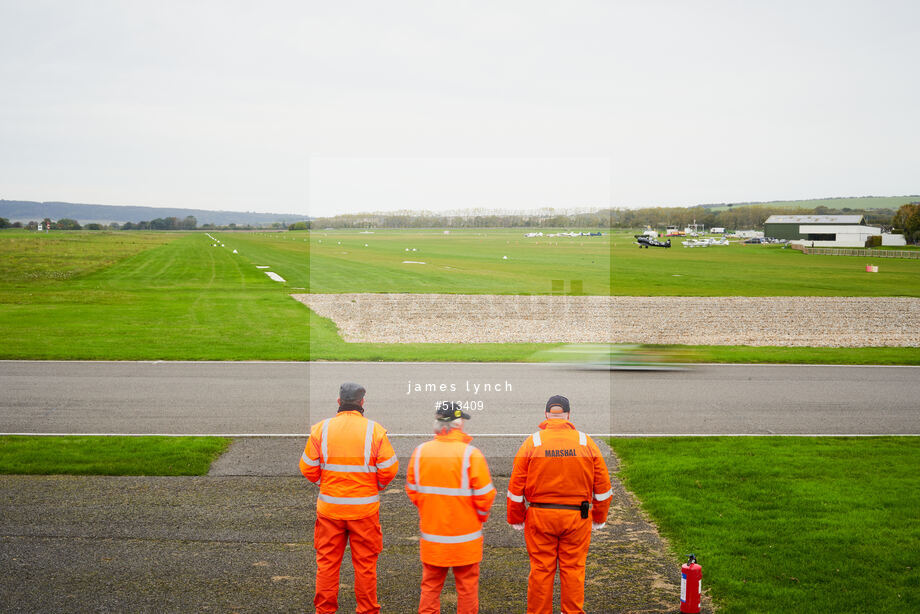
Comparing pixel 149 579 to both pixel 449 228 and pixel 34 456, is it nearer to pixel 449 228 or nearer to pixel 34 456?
pixel 34 456

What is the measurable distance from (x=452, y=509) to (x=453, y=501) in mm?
73

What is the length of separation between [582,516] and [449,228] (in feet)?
21.0

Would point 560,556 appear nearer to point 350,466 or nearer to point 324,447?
point 350,466

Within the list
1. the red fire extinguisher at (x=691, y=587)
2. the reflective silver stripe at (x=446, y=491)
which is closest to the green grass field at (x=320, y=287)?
the red fire extinguisher at (x=691, y=587)

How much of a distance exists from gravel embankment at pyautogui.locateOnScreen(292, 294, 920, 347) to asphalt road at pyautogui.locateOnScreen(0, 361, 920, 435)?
14.7 feet

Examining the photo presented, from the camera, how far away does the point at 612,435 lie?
1320 cm

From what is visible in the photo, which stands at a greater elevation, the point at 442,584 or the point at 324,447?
the point at 324,447

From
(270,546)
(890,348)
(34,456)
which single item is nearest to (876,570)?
(270,546)

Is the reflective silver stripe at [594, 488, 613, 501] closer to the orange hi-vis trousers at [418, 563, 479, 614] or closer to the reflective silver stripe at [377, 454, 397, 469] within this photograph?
the orange hi-vis trousers at [418, 563, 479, 614]

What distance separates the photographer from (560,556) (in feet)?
20.3

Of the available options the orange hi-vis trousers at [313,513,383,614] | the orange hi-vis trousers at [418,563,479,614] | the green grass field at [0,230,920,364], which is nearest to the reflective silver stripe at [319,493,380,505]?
the orange hi-vis trousers at [313,513,383,614]

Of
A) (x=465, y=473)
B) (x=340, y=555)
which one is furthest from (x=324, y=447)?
(x=465, y=473)

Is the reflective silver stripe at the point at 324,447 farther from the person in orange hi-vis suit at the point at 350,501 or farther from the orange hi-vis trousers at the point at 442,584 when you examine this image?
the orange hi-vis trousers at the point at 442,584

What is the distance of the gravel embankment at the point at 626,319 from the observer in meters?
24.7
